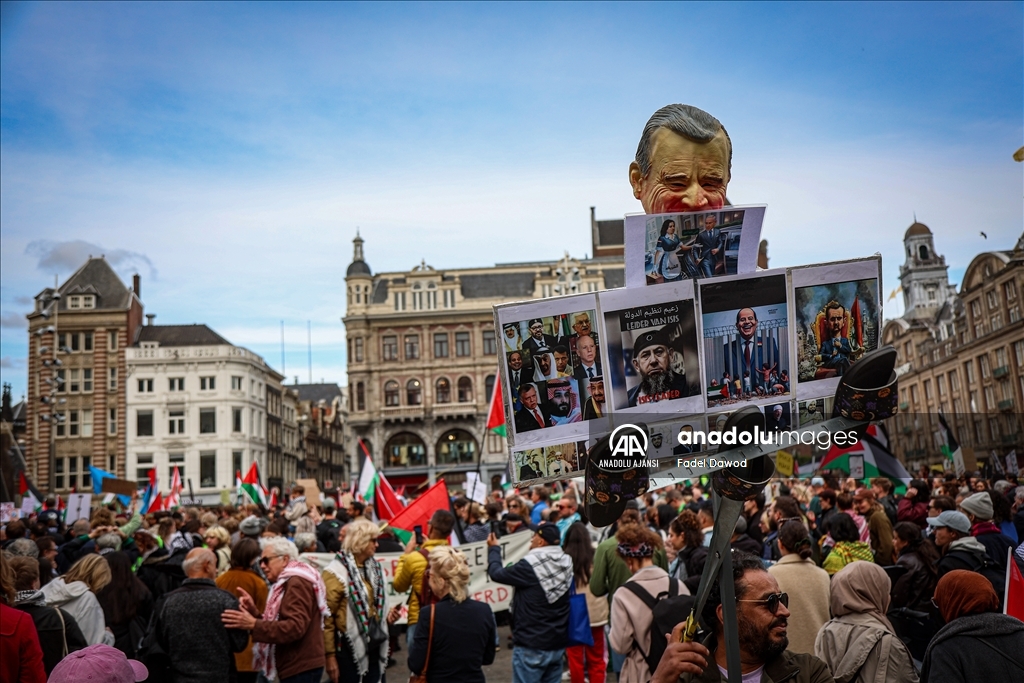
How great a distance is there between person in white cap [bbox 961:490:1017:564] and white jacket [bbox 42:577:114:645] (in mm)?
6015

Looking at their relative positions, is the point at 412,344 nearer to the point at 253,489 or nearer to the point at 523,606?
the point at 253,489

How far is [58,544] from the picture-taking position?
11359 millimetres

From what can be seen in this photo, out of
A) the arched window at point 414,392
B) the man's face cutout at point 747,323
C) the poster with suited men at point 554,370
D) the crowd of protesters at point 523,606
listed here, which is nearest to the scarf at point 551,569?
the crowd of protesters at point 523,606

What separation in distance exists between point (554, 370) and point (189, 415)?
55277 millimetres

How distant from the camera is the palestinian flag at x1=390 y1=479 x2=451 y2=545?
405 inches

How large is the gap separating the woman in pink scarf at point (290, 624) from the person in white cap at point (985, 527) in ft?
14.7

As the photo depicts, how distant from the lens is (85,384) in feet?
174

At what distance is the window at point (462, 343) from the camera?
62.1m

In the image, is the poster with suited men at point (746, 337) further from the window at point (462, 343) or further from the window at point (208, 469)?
the window at point (462, 343)

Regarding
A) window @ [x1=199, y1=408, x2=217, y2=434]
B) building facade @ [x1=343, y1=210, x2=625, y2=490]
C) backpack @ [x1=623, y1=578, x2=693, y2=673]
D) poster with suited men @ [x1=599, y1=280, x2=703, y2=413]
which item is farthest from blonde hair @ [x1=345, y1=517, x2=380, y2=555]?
building facade @ [x1=343, y1=210, x2=625, y2=490]

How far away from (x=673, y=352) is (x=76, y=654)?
263 centimetres

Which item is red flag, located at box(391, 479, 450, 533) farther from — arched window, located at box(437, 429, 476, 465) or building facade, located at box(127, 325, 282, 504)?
arched window, located at box(437, 429, 476, 465)

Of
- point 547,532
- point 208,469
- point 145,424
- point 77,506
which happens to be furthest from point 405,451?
point 547,532

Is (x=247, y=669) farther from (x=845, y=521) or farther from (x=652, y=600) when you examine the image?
(x=845, y=521)
